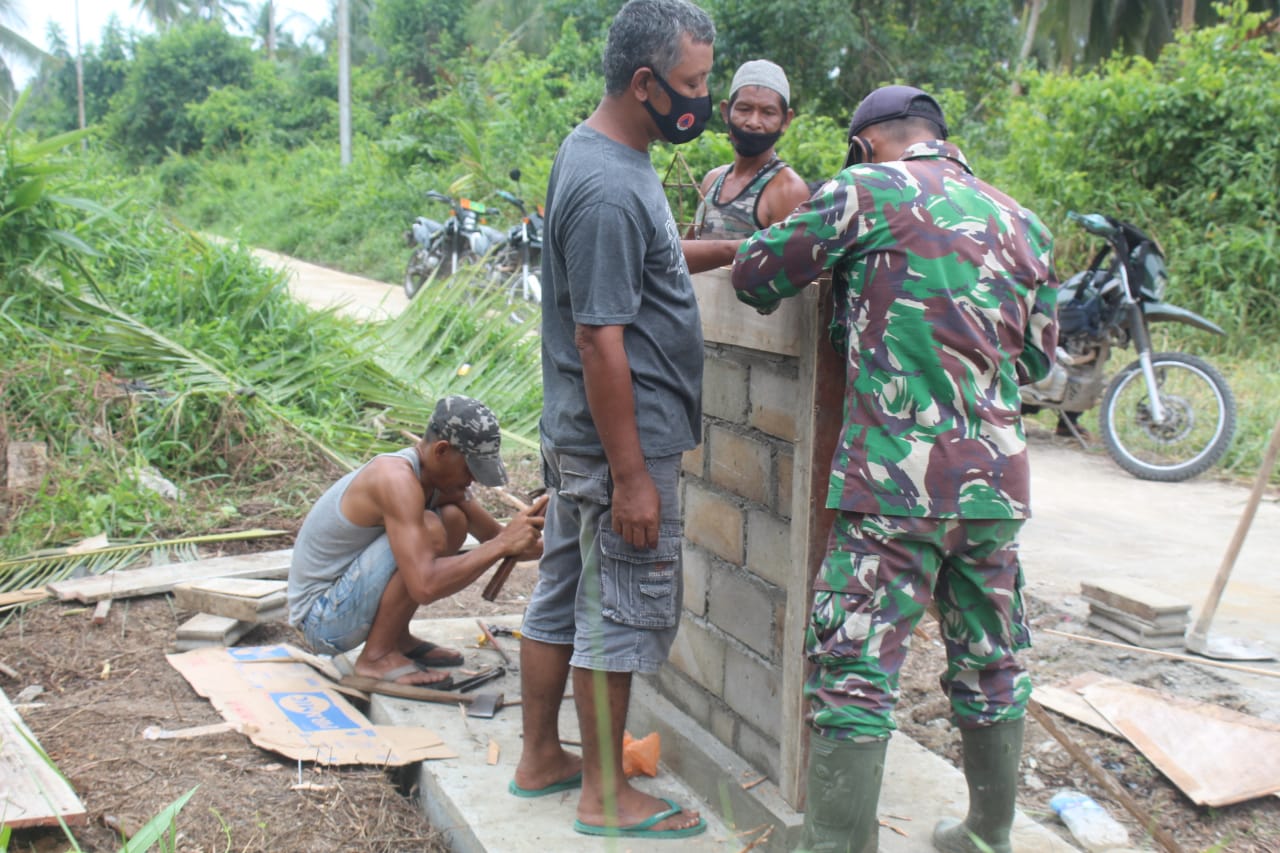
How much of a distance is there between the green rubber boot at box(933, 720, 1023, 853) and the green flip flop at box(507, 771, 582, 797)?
910 mm

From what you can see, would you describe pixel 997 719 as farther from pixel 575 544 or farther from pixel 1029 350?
pixel 575 544

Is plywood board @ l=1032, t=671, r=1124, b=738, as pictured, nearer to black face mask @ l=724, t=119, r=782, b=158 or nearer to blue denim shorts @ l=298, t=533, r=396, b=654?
black face mask @ l=724, t=119, r=782, b=158

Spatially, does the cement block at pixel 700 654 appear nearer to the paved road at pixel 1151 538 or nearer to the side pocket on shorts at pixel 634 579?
the side pocket on shorts at pixel 634 579

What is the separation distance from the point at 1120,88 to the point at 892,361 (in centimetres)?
806

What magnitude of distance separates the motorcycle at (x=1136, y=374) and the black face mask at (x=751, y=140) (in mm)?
3397

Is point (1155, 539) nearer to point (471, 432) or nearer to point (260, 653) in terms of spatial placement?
point (471, 432)

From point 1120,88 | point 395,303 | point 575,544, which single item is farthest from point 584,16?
point 575,544

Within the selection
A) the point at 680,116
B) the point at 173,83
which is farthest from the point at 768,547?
the point at 173,83

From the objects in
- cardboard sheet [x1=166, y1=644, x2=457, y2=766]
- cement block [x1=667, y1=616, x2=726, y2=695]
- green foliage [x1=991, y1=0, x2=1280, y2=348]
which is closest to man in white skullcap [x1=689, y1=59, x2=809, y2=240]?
cement block [x1=667, y1=616, x2=726, y2=695]

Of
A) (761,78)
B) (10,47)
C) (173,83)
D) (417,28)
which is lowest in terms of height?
(761,78)

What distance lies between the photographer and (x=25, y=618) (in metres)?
4.03

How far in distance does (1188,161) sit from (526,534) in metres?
7.91

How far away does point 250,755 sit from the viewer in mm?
3051

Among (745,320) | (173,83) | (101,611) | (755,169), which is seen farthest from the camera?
(173,83)
